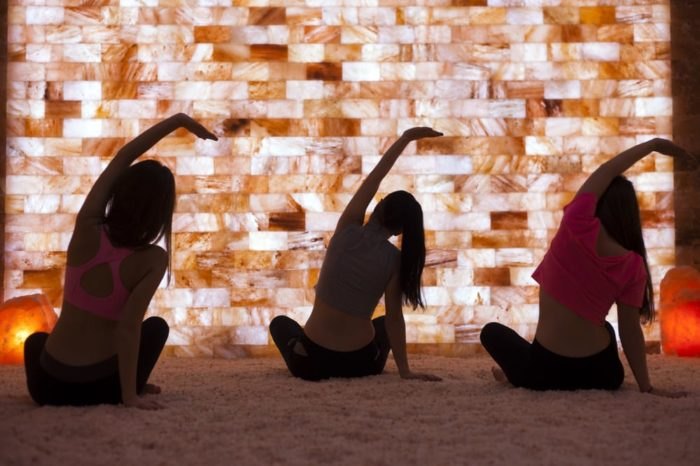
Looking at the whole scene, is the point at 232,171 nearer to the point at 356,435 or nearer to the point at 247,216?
the point at 247,216

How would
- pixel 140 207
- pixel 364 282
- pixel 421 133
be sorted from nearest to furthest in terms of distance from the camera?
pixel 140 207 → pixel 421 133 → pixel 364 282

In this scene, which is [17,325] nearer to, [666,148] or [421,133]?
[421,133]

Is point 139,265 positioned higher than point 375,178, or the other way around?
point 375,178

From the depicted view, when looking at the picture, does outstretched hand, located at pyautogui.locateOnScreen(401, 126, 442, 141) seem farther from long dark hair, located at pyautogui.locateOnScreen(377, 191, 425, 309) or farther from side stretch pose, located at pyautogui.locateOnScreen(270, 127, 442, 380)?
long dark hair, located at pyautogui.locateOnScreen(377, 191, 425, 309)

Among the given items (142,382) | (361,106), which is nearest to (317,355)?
(142,382)

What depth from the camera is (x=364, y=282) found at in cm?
333

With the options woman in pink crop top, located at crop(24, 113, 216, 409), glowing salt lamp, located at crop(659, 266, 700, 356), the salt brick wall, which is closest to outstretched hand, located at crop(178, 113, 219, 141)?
woman in pink crop top, located at crop(24, 113, 216, 409)

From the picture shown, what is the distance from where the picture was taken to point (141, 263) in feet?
8.44

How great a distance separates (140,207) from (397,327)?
1281mm

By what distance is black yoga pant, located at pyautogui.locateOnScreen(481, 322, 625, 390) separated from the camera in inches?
114

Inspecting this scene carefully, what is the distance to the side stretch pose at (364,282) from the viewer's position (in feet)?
10.8

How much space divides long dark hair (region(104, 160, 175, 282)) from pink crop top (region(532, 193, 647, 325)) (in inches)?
57.3

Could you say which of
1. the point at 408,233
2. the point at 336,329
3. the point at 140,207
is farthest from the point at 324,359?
the point at 140,207

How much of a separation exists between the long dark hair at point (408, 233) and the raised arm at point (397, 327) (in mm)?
42
